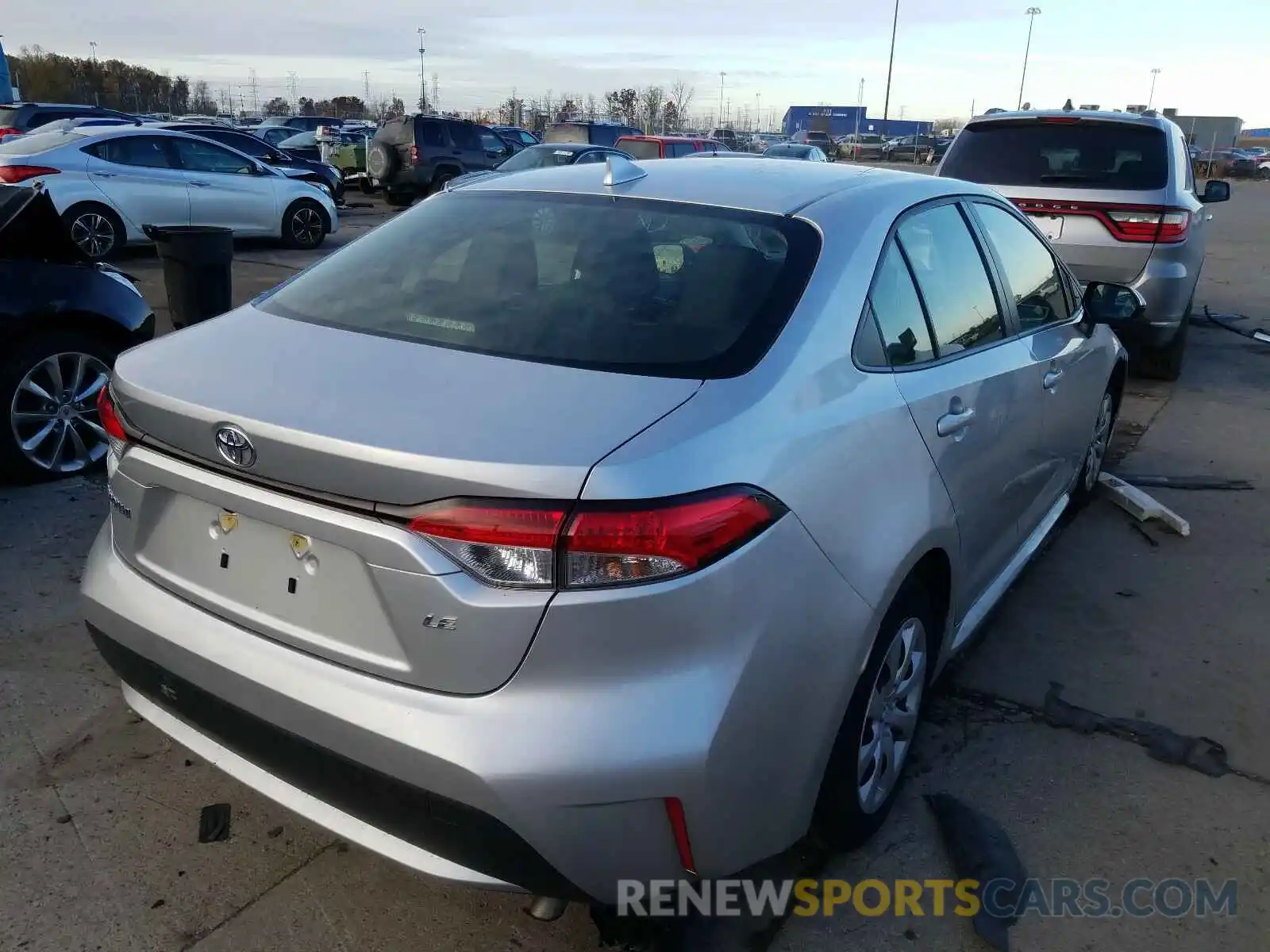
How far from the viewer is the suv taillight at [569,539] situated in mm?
1788

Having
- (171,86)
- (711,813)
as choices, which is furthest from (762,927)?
(171,86)

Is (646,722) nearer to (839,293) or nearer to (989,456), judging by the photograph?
(839,293)

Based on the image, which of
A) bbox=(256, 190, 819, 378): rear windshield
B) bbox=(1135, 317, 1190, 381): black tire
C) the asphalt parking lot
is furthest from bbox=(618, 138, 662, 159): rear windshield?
bbox=(256, 190, 819, 378): rear windshield

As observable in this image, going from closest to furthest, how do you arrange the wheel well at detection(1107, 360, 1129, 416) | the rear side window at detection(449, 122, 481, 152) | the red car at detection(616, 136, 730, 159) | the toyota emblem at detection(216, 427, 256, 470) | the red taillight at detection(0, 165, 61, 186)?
the toyota emblem at detection(216, 427, 256, 470) → the wheel well at detection(1107, 360, 1129, 416) → the red taillight at detection(0, 165, 61, 186) → the red car at detection(616, 136, 730, 159) → the rear side window at detection(449, 122, 481, 152)

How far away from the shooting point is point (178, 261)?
22.2 feet

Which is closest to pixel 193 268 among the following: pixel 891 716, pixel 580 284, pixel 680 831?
pixel 580 284

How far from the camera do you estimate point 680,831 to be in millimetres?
1910

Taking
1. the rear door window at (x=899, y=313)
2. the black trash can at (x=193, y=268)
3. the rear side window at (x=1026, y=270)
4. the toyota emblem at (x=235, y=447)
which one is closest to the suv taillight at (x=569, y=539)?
the toyota emblem at (x=235, y=447)

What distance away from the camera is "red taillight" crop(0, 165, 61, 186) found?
37.5 ft

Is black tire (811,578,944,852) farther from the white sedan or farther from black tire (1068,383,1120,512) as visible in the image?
the white sedan

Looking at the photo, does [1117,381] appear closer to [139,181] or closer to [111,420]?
[111,420]

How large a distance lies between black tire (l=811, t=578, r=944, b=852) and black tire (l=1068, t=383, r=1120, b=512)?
2.61 metres

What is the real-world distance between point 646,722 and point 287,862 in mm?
1294

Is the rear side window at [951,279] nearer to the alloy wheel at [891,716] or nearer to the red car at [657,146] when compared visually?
the alloy wheel at [891,716]
